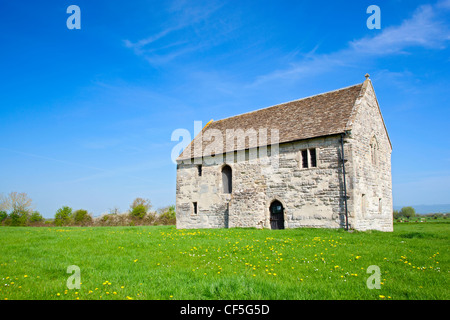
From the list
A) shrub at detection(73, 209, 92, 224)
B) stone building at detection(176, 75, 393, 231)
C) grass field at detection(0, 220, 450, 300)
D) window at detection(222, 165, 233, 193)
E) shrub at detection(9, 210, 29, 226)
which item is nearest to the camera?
grass field at detection(0, 220, 450, 300)

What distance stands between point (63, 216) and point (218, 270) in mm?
32989

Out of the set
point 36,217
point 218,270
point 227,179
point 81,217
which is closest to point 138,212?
point 81,217

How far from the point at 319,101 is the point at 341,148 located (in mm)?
5570

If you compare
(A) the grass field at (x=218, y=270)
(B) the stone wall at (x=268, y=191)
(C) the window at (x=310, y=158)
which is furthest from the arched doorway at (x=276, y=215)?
(A) the grass field at (x=218, y=270)

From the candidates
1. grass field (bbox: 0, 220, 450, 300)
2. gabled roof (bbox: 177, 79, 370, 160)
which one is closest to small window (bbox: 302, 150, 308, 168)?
gabled roof (bbox: 177, 79, 370, 160)

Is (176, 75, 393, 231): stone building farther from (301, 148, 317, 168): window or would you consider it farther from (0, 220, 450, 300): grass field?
(0, 220, 450, 300): grass field

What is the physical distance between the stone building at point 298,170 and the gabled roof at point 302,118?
0.25ft

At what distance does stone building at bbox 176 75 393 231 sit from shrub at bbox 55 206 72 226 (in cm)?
1624

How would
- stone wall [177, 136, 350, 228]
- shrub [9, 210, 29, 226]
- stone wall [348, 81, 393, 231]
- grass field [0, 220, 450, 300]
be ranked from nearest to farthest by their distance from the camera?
grass field [0, 220, 450, 300] < stone wall [348, 81, 393, 231] < stone wall [177, 136, 350, 228] < shrub [9, 210, 29, 226]

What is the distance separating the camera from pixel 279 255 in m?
9.33

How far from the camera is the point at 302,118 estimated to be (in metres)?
22.0

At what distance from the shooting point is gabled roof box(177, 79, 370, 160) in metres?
19.7
